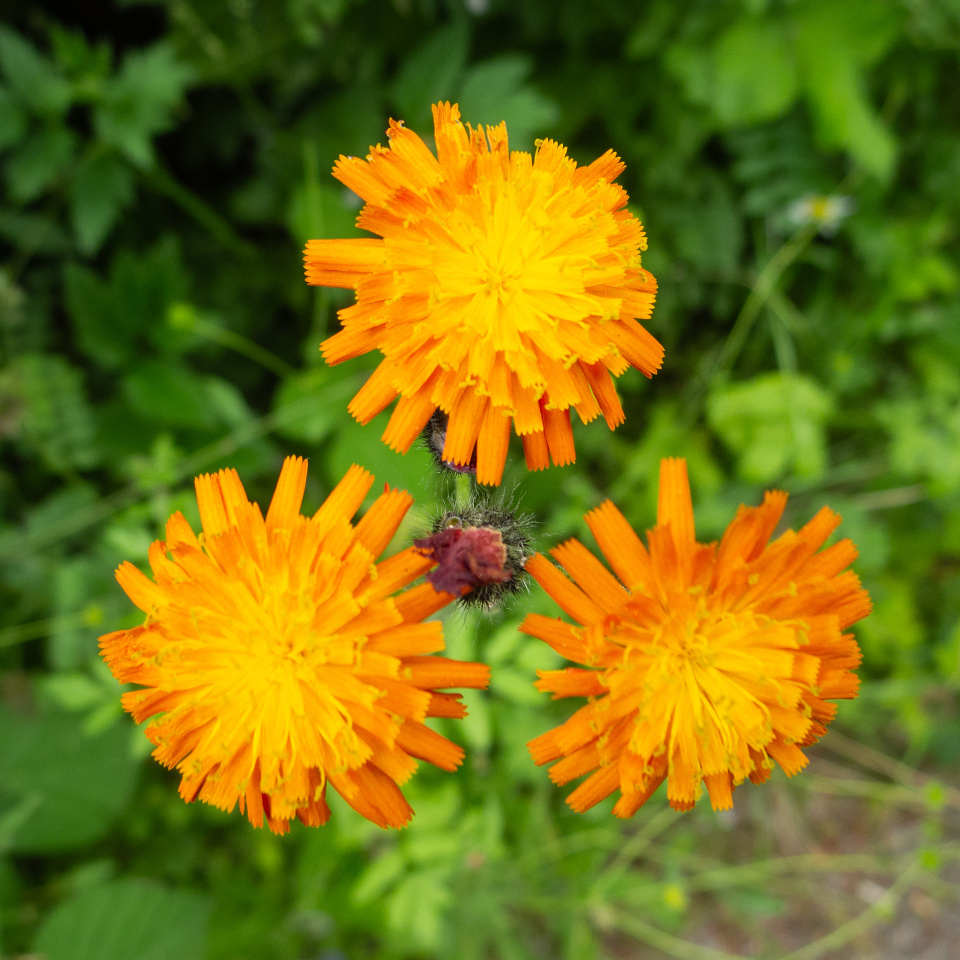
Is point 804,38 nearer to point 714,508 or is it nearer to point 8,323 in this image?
point 714,508

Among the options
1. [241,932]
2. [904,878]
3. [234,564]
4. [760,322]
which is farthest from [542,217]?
[904,878]

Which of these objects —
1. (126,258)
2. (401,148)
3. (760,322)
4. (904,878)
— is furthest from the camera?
(904,878)

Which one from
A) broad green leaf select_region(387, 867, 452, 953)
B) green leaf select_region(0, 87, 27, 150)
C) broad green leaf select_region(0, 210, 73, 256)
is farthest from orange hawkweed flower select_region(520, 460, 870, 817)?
broad green leaf select_region(0, 210, 73, 256)

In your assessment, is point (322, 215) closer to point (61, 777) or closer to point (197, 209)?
point (197, 209)

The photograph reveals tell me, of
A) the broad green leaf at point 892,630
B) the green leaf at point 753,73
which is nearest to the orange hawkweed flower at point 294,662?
the green leaf at point 753,73

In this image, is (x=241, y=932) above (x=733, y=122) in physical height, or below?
below

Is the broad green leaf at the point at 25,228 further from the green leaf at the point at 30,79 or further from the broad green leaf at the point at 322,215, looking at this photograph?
the broad green leaf at the point at 322,215
